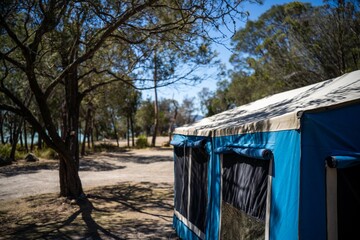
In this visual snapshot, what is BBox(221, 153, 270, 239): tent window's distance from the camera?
324cm

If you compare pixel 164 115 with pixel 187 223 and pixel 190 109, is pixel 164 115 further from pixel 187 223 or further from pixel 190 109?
pixel 187 223

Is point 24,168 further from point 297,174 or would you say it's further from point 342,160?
point 342,160

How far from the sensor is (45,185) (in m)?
11.5

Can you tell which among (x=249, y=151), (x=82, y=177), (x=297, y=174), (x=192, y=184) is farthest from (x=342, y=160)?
(x=82, y=177)

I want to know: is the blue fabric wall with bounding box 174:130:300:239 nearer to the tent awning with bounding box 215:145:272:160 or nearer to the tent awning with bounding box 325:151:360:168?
the tent awning with bounding box 215:145:272:160

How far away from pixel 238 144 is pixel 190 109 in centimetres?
4329

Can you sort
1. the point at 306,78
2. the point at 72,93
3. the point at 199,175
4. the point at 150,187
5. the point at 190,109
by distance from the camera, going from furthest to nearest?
1. the point at 190,109
2. the point at 306,78
3. the point at 150,187
4. the point at 72,93
5. the point at 199,175

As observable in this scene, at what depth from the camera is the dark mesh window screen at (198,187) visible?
4.78 meters

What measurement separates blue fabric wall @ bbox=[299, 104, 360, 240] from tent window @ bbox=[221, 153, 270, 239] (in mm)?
559

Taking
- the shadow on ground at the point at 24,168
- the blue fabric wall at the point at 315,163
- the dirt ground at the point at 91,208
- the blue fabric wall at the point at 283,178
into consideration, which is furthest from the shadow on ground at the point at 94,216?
the shadow on ground at the point at 24,168

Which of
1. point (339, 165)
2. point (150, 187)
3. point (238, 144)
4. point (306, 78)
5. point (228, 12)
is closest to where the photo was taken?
point (339, 165)

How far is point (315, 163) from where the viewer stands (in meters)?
2.66

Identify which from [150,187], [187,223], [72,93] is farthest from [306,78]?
[187,223]

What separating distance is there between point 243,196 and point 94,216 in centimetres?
496
